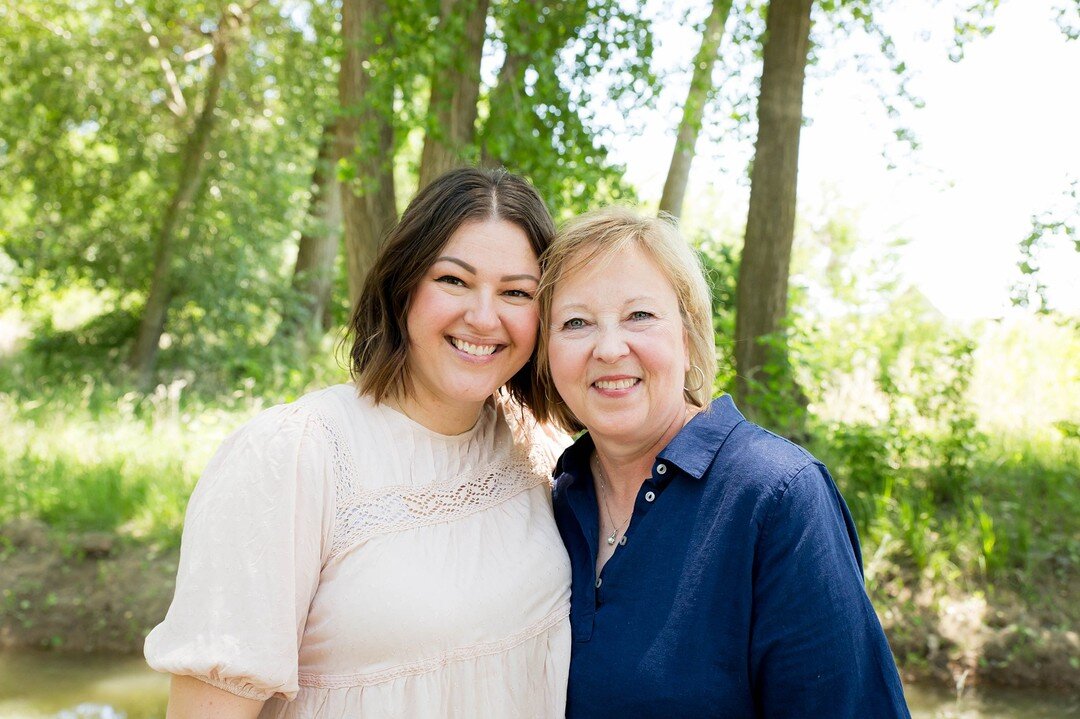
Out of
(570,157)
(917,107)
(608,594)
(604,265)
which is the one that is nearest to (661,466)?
(608,594)

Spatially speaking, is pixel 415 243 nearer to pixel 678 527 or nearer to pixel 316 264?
pixel 678 527

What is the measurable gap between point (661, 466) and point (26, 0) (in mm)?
12453

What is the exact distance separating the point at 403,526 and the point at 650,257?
0.85 m

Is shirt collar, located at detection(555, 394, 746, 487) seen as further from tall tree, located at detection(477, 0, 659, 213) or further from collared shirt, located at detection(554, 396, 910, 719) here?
tall tree, located at detection(477, 0, 659, 213)

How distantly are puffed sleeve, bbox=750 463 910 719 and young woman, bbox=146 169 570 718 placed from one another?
521 millimetres

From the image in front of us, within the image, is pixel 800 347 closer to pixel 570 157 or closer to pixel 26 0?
pixel 570 157

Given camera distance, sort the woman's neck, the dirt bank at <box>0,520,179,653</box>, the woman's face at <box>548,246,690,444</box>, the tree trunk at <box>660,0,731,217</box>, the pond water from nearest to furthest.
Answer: the woman's face at <box>548,246,690,444</box> < the woman's neck < the pond water < the tree trunk at <box>660,0,731,217</box> < the dirt bank at <box>0,520,179,653</box>

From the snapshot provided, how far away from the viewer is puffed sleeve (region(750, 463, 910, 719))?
1801mm

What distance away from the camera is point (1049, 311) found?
5930mm

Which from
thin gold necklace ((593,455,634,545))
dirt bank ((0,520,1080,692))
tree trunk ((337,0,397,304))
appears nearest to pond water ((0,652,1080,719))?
dirt bank ((0,520,1080,692))

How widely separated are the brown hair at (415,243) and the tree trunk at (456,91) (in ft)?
10.8

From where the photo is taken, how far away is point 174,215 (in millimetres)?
11508

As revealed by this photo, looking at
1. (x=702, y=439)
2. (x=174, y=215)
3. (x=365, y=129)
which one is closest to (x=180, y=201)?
(x=174, y=215)

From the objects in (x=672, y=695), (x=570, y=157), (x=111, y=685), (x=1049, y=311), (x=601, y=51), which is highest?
(x=601, y=51)
